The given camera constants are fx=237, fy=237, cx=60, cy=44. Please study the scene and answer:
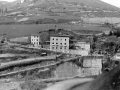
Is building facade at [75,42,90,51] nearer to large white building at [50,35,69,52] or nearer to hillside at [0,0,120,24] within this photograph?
large white building at [50,35,69,52]

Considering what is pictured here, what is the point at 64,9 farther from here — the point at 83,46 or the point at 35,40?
the point at 83,46

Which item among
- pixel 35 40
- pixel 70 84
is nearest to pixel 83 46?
pixel 35 40

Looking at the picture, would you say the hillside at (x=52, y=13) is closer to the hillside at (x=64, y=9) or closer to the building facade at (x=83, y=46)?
the hillside at (x=64, y=9)

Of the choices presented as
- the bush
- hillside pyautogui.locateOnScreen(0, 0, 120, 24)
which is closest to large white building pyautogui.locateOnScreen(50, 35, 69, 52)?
the bush

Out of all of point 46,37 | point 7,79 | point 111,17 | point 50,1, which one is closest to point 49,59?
point 7,79

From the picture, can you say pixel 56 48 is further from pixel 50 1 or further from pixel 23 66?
pixel 50 1

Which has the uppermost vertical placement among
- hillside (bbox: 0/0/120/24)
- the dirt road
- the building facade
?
hillside (bbox: 0/0/120/24)

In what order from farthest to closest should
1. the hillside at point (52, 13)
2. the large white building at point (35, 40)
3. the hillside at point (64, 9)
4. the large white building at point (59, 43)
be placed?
the hillside at point (64, 9)
the hillside at point (52, 13)
the large white building at point (35, 40)
the large white building at point (59, 43)

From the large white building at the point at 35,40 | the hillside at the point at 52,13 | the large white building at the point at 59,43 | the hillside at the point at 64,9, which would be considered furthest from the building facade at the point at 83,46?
the hillside at the point at 64,9

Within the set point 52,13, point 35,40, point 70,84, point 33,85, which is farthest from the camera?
point 52,13

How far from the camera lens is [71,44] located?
118ft

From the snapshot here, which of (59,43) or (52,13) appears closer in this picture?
(59,43)

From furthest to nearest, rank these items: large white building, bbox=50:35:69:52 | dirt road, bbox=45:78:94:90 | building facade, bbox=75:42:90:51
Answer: building facade, bbox=75:42:90:51 < large white building, bbox=50:35:69:52 < dirt road, bbox=45:78:94:90

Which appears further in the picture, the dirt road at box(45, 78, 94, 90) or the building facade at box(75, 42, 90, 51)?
the building facade at box(75, 42, 90, 51)
